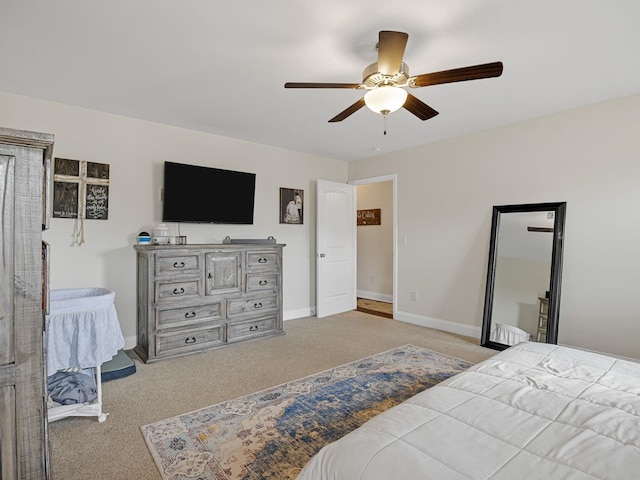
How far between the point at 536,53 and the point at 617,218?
187 cm

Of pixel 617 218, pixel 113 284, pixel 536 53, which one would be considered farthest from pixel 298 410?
pixel 617 218

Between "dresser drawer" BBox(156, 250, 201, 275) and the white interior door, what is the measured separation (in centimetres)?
199

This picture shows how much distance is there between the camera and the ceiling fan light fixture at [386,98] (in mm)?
2176

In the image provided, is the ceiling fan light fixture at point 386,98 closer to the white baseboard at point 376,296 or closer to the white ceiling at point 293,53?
the white ceiling at point 293,53

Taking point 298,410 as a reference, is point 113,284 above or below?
above

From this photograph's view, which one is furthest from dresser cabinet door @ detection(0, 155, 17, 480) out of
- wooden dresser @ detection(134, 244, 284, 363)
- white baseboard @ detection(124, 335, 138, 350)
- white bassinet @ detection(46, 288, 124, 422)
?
white baseboard @ detection(124, 335, 138, 350)

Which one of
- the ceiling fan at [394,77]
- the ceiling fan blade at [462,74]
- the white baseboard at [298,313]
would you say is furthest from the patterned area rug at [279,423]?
the ceiling fan blade at [462,74]

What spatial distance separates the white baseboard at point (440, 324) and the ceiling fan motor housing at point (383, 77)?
10.4 ft

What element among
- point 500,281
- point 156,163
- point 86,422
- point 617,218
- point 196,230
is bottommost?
point 86,422

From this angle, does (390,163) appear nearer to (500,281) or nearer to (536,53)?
(500,281)

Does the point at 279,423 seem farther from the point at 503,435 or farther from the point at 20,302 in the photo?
the point at 20,302

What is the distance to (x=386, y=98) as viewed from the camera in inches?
86.2

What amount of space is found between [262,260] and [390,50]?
9.33 ft

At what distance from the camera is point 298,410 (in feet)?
7.94
